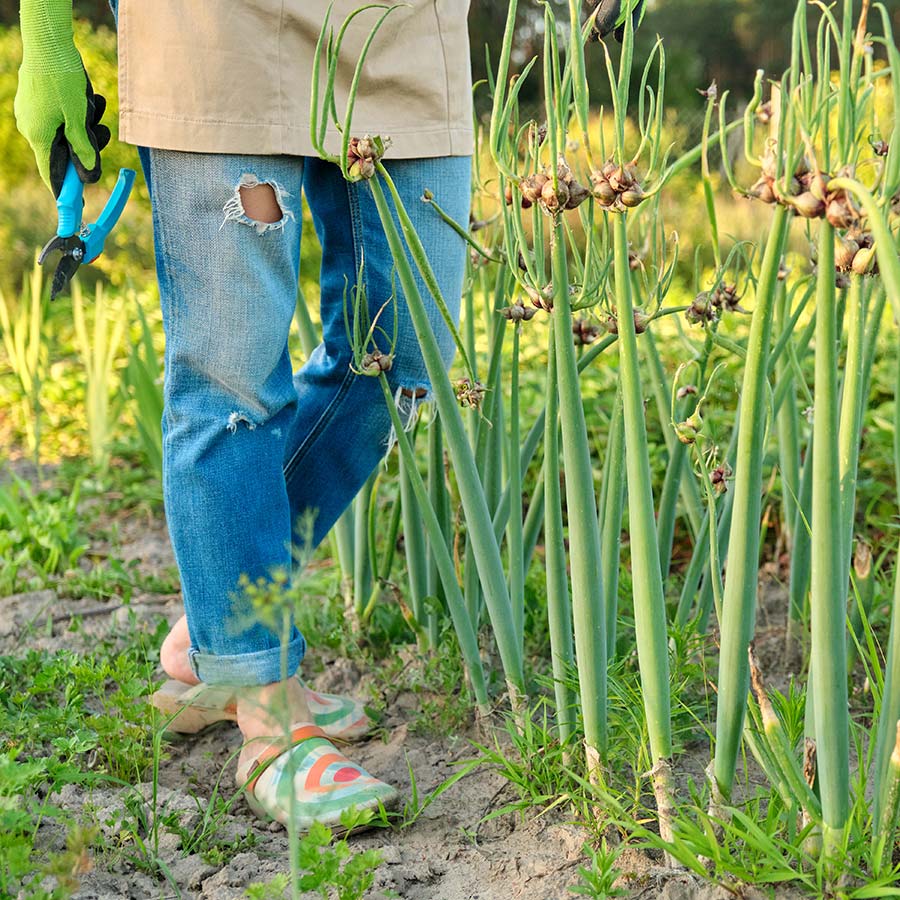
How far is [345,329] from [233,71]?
0.39m

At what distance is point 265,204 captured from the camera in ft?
4.29

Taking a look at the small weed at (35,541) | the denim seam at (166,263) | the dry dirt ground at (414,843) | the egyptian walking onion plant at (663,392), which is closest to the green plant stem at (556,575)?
the egyptian walking onion plant at (663,392)

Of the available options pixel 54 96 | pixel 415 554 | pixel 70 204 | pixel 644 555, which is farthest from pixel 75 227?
pixel 644 555

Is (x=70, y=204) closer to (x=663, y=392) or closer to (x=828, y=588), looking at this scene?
(x=663, y=392)

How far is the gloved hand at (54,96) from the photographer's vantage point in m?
1.27

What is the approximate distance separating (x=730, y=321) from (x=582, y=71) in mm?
2687

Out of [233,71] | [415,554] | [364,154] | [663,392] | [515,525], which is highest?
[233,71]

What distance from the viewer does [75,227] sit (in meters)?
1.33

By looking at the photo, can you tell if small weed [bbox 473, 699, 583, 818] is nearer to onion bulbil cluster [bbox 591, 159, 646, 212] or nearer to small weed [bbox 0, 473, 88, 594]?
onion bulbil cluster [bbox 591, 159, 646, 212]

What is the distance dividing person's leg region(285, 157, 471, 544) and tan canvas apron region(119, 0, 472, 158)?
117 mm

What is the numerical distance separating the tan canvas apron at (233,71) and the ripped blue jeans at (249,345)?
0.03 meters

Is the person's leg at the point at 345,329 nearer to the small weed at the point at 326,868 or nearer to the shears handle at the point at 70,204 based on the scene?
the shears handle at the point at 70,204

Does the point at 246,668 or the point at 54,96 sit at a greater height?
the point at 54,96

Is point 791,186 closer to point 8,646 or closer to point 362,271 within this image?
A: point 362,271
